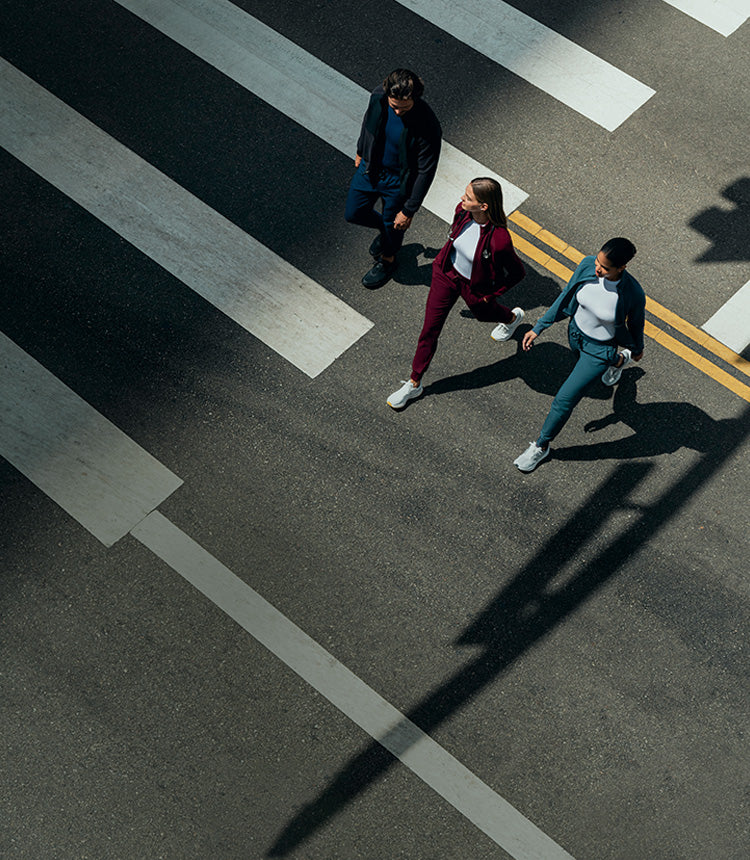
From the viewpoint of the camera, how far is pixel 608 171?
24.9 ft

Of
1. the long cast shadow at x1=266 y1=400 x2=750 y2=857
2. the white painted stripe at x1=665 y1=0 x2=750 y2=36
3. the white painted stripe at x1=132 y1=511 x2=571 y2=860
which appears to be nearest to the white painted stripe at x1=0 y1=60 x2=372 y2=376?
the white painted stripe at x1=132 y1=511 x2=571 y2=860

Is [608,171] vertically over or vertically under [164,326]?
over

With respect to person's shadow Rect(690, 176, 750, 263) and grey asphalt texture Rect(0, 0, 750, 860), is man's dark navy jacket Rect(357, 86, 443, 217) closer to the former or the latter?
grey asphalt texture Rect(0, 0, 750, 860)

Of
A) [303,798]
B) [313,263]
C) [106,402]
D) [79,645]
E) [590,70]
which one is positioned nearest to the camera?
[303,798]

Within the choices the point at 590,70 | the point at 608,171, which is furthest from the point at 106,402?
the point at 590,70

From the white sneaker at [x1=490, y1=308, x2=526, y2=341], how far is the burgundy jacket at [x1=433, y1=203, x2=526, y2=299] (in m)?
0.93

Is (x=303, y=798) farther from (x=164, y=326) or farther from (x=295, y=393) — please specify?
(x=164, y=326)

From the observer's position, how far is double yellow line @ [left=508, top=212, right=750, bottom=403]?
679 cm

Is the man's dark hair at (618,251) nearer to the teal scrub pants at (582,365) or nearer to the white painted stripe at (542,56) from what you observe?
the teal scrub pants at (582,365)

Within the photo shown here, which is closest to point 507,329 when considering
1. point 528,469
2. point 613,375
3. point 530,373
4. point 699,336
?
point 530,373

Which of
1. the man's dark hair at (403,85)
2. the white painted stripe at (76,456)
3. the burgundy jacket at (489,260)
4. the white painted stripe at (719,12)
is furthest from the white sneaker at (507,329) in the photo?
the white painted stripe at (719,12)

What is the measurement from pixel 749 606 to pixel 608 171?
399cm

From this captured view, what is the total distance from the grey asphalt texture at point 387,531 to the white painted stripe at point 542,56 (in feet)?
0.58

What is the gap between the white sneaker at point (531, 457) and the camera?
6.34 m
